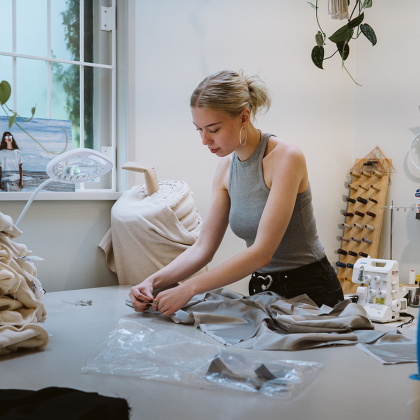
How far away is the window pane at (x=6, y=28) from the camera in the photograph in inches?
81.3

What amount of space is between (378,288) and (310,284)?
0.99 m

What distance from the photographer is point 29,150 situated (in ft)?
6.77

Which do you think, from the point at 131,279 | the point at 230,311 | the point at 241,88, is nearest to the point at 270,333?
the point at 230,311

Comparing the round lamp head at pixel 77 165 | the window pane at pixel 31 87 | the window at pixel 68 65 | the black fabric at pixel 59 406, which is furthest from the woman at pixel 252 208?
the window pane at pixel 31 87

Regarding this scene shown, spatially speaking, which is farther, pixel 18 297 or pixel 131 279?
pixel 131 279

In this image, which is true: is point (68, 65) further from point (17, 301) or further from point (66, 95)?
point (17, 301)

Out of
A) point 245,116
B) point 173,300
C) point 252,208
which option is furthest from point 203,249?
point 245,116

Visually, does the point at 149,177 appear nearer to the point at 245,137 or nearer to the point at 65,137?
the point at 65,137

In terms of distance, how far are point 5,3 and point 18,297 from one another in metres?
1.63

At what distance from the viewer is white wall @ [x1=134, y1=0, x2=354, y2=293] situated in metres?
2.38

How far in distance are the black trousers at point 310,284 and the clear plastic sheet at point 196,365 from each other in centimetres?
57

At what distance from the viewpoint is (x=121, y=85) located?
2314 millimetres

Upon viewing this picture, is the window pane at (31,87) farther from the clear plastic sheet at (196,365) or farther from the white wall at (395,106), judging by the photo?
the white wall at (395,106)

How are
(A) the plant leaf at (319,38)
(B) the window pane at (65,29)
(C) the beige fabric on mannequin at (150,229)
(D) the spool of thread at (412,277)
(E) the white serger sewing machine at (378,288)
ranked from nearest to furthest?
(A) the plant leaf at (319,38) → (C) the beige fabric on mannequin at (150,229) → (B) the window pane at (65,29) → (E) the white serger sewing machine at (378,288) → (D) the spool of thread at (412,277)
